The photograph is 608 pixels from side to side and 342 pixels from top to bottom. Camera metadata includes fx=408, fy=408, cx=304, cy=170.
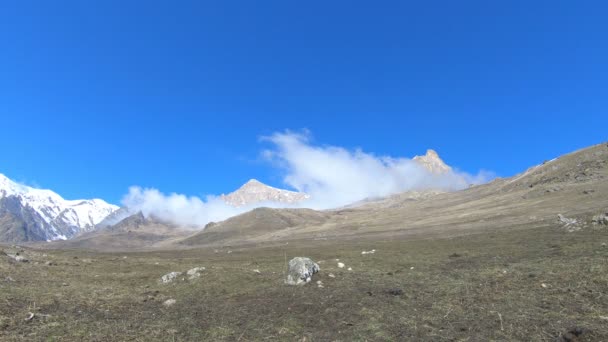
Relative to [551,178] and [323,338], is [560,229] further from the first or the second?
[551,178]

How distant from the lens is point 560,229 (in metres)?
53.1

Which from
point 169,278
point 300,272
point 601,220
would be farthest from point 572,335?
point 601,220

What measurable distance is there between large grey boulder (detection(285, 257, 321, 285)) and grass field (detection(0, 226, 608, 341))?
68 centimetres

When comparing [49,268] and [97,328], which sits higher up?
[49,268]

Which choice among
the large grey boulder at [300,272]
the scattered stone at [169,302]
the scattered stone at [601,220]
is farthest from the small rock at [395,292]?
the scattered stone at [601,220]

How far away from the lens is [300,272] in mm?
29672

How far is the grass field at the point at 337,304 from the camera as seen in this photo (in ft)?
59.6

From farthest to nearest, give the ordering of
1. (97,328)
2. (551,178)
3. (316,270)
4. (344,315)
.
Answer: (551,178)
(316,270)
(344,315)
(97,328)

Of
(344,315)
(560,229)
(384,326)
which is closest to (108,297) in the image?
(344,315)

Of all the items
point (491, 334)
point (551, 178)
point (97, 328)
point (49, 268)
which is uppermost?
point (551, 178)

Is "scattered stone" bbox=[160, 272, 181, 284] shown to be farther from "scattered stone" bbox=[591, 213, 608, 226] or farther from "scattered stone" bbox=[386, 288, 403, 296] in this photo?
"scattered stone" bbox=[591, 213, 608, 226]

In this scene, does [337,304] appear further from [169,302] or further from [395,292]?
[169,302]

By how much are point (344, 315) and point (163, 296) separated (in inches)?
515

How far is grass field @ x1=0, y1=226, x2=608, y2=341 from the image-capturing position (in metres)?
18.2
